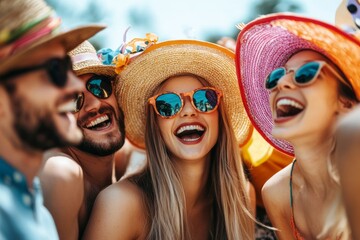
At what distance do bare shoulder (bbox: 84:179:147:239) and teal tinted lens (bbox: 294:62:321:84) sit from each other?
4.71 ft

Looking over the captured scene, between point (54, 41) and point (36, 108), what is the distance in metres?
0.34

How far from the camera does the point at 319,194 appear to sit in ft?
11.3

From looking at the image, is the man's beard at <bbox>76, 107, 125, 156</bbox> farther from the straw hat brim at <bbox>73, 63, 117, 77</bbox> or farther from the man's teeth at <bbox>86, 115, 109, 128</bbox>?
the straw hat brim at <bbox>73, 63, 117, 77</bbox>

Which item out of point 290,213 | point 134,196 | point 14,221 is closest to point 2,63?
point 14,221

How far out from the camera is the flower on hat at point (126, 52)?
397cm

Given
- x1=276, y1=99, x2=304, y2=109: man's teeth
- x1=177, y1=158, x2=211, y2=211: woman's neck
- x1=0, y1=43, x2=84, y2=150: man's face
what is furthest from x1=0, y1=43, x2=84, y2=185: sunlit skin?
x1=177, y1=158, x2=211, y2=211: woman's neck

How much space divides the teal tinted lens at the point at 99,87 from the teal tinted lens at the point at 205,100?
→ 0.72 m

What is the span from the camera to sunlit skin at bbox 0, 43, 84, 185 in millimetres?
2416

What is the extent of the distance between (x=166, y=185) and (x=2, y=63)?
1.91 metres

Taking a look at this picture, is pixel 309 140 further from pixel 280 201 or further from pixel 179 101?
pixel 179 101

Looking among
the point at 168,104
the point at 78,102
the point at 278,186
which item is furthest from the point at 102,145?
the point at 278,186

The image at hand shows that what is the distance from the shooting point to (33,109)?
2.43 meters

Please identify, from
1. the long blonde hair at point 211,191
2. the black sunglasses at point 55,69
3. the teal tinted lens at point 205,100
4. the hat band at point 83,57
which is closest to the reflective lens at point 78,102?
the hat band at point 83,57

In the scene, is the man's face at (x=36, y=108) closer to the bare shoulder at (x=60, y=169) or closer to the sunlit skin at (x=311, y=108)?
the bare shoulder at (x=60, y=169)
